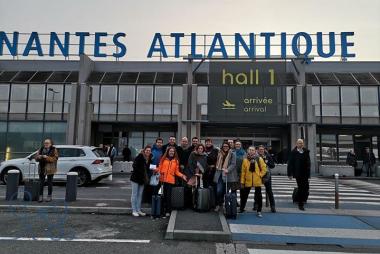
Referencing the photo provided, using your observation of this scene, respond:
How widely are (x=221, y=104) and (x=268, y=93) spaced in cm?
255

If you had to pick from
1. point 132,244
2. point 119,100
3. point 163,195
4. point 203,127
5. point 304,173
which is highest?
point 119,100

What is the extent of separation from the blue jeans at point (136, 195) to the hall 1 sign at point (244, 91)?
31.5 ft

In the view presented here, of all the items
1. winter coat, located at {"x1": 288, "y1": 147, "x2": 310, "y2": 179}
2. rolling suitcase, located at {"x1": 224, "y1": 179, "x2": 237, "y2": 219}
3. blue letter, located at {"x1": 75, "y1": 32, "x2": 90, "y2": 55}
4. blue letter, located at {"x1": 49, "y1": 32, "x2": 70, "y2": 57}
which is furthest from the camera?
blue letter, located at {"x1": 75, "y1": 32, "x2": 90, "y2": 55}

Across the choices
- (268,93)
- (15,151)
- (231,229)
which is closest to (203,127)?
(268,93)

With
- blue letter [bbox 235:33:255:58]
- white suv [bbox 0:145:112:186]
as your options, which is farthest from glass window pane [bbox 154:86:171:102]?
white suv [bbox 0:145:112:186]

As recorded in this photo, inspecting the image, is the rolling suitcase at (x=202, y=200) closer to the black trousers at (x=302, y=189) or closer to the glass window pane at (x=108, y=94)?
the black trousers at (x=302, y=189)

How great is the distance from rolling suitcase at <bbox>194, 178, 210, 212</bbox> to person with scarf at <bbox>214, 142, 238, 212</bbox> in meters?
0.36

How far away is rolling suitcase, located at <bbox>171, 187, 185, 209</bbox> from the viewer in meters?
7.82

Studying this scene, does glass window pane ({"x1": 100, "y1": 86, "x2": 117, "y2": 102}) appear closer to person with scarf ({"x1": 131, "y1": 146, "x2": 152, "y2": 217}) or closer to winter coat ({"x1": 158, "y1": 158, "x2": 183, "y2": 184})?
person with scarf ({"x1": 131, "y1": 146, "x2": 152, "y2": 217})

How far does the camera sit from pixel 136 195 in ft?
25.8

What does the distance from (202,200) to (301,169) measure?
9.38ft

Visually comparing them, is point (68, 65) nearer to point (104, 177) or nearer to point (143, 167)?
point (104, 177)

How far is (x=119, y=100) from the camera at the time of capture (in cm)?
2372

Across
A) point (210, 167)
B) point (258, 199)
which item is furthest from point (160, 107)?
point (258, 199)
